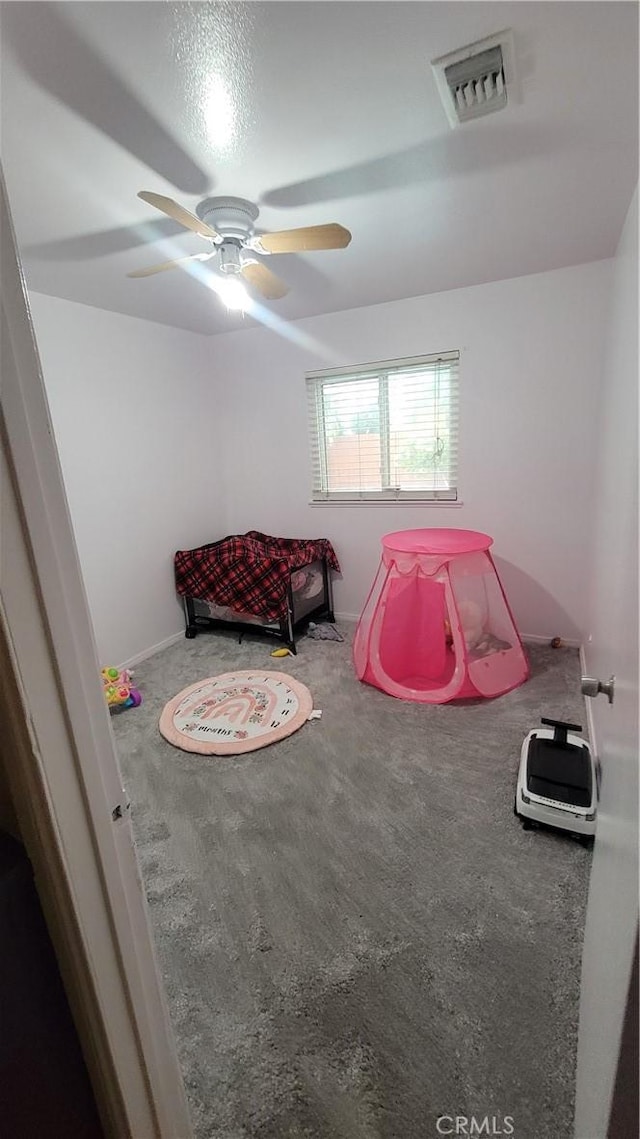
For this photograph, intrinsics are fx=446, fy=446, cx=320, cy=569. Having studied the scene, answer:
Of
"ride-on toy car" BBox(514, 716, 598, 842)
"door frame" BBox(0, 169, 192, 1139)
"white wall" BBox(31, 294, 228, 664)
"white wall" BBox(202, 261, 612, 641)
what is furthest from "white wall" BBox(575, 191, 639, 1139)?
"white wall" BBox(31, 294, 228, 664)

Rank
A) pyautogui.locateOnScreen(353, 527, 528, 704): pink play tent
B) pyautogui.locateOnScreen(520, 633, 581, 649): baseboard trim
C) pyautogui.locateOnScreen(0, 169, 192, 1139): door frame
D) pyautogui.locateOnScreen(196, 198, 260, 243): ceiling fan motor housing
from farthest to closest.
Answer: pyautogui.locateOnScreen(520, 633, 581, 649): baseboard trim
pyautogui.locateOnScreen(353, 527, 528, 704): pink play tent
pyautogui.locateOnScreen(196, 198, 260, 243): ceiling fan motor housing
pyautogui.locateOnScreen(0, 169, 192, 1139): door frame

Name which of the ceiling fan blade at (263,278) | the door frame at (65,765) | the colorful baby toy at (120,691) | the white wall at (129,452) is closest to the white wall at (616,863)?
the door frame at (65,765)

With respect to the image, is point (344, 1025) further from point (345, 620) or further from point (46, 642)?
point (345, 620)

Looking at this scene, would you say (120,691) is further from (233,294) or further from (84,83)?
(84,83)

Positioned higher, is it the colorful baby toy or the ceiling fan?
the ceiling fan

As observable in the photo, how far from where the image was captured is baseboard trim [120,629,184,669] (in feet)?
10.3

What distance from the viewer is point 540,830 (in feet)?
5.35

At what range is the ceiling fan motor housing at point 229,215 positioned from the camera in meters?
1.64

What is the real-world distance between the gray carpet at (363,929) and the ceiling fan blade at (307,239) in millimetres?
2102

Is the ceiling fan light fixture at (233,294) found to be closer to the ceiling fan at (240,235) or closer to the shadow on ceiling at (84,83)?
the ceiling fan at (240,235)

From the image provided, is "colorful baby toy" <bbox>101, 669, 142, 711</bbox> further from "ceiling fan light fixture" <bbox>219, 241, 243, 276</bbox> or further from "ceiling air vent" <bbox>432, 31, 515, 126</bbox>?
"ceiling air vent" <bbox>432, 31, 515, 126</bbox>

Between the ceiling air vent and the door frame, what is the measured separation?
1.25m

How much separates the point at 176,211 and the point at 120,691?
228 cm

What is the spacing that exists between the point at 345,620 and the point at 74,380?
8.26 feet
